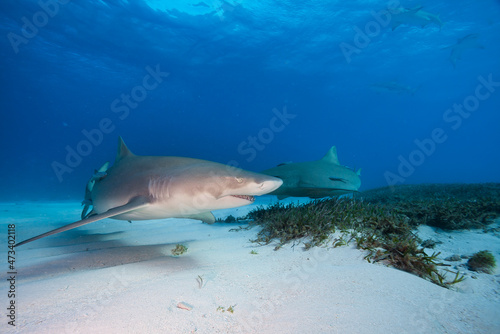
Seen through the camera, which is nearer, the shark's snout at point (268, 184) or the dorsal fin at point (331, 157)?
the shark's snout at point (268, 184)

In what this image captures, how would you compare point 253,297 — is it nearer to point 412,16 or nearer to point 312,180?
point 312,180

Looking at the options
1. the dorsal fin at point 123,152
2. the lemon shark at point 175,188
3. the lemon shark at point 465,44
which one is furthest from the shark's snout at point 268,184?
the lemon shark at point 465,44

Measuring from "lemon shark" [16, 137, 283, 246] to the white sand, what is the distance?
2.55 feet

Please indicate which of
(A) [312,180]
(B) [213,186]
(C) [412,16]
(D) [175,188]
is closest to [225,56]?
(C) [412,16]

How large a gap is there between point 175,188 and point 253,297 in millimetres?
1950

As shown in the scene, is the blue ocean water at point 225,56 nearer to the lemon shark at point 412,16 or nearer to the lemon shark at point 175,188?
the lemon shark at point 412,16

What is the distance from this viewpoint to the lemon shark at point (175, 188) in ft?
10.4

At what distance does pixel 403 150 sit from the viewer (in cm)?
18462

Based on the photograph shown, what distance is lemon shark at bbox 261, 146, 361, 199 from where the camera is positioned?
5.97 m

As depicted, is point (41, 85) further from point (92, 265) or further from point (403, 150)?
point (403, 150)

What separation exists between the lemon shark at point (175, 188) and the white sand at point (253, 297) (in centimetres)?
78

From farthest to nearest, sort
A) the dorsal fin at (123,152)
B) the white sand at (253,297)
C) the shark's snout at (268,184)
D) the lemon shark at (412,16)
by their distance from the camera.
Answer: the lemon shark at (412,16) < the dorsal fin at (123,152) < the shark's snout at (268,184) < the white sand at (253,297)

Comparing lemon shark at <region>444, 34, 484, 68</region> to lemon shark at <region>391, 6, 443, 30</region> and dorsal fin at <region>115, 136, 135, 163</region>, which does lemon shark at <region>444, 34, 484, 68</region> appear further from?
dorsal fin at <region>115, 136, 135, 163</region>

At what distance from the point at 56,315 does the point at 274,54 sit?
39.4 m
